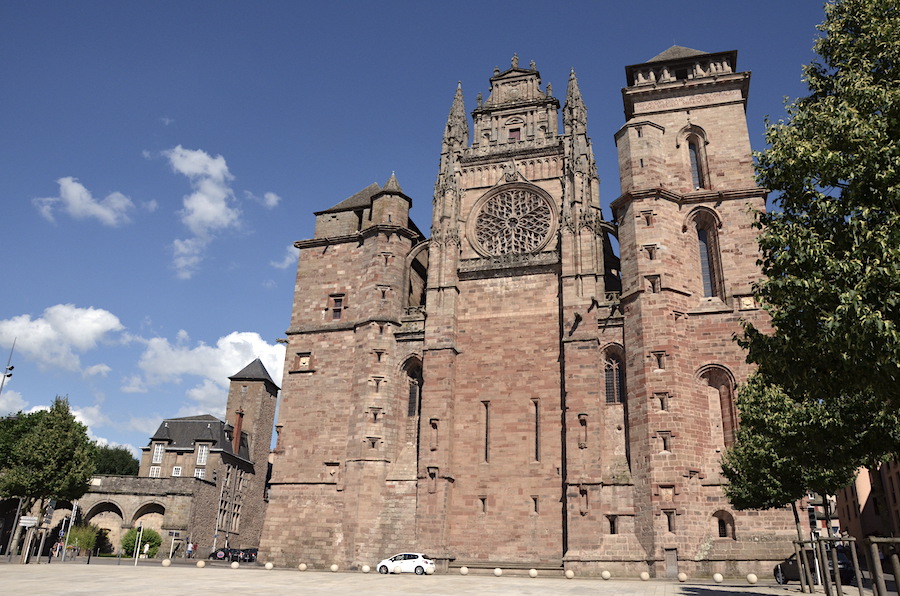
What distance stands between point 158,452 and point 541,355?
3857 cm

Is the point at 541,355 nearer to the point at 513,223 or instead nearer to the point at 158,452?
the point at 513,223

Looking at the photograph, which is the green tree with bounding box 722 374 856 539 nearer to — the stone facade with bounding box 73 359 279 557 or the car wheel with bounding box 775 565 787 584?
the car wheel with bounding box 775 565 787 584

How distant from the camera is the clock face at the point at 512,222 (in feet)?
113

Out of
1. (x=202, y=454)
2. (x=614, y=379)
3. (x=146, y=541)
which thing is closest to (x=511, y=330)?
(x=614, y=379)

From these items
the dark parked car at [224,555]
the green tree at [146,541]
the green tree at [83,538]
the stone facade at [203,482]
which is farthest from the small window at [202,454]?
the green tree at [83,538]

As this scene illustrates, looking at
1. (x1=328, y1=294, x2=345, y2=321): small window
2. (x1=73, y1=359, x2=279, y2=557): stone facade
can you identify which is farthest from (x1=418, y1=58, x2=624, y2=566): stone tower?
(x1=73, y1=359, x2=279, y2=557): stone facade

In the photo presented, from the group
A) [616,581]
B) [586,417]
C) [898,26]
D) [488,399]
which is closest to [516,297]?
[488,399]

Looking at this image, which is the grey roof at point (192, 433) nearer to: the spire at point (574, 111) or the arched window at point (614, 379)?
the arched window at point (614, 379)

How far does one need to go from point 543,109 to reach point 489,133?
3.28 meters

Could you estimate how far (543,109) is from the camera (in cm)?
3734

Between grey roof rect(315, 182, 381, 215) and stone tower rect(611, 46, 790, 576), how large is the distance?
1413 cm

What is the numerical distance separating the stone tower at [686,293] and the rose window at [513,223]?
13.2ft

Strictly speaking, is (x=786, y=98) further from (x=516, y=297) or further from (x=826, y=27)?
(x=516, y=297)

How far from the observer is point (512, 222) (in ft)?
114
